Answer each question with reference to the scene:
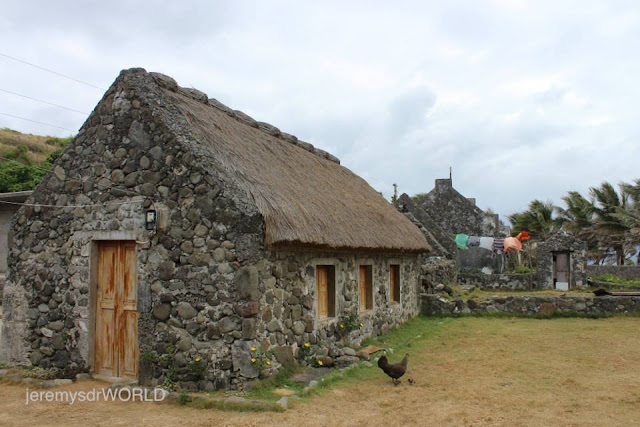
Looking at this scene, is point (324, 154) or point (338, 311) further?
point (324, 154)

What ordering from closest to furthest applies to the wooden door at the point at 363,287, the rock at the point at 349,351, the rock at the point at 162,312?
the rock at the point at 162,312 → the rock at the point at 349,351 → the wooden door at the point at 363,287

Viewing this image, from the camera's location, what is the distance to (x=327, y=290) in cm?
997

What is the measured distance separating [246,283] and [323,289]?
2911 mm

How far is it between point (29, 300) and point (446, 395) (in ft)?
22.4

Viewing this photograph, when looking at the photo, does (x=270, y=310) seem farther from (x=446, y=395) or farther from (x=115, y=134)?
(x=115, y=134)

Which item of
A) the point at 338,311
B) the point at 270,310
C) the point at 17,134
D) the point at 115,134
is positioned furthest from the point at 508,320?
the point at 17,134

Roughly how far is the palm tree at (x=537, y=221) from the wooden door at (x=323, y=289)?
2662 cm

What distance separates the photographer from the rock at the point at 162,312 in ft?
24.5

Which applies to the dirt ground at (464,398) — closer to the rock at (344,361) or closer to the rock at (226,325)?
the rock at (344,361)

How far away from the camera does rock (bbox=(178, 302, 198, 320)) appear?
7.33 meters

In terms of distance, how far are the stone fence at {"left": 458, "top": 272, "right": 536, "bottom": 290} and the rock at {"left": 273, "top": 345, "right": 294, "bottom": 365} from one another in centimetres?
1469

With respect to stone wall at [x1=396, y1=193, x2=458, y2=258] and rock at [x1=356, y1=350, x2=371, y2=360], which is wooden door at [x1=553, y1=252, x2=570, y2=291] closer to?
stone wall at [x1=396, y1=193, x2=458, y2=258]

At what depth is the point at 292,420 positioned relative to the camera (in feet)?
19.9

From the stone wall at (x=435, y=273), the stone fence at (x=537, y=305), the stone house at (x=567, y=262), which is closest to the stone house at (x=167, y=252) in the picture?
the stone fence at (x=537, y=305)
